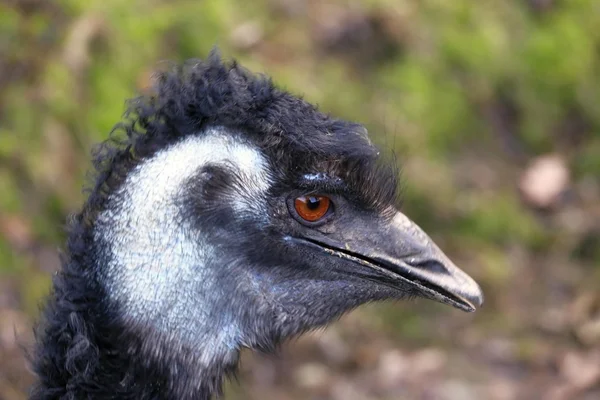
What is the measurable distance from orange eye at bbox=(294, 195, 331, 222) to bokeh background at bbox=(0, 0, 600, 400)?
1530 millimetres

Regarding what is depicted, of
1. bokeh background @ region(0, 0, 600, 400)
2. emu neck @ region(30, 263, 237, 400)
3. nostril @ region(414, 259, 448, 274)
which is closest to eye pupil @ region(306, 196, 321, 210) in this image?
nostril @ region(414, 259, 448, 274)

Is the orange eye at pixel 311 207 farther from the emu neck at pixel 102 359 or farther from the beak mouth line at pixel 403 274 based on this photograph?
the emu neck at pixel 102 359

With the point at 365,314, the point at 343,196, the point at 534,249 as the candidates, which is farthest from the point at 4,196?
the point at 534,249

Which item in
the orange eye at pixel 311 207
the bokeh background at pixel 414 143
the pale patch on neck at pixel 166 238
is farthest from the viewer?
the bokeh background at pixel 414 143

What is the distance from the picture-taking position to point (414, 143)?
19.7 ft

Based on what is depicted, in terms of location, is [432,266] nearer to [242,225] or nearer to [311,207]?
[311,207]

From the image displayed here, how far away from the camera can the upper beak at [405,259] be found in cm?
282

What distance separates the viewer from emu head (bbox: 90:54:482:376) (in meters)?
2.64

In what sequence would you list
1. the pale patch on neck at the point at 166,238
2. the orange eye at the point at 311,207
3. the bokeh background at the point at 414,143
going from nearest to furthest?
the pale patch on neck at the point at 166,238, the orange eye at the point at 311,207, the bokeh background at the point at 414,143

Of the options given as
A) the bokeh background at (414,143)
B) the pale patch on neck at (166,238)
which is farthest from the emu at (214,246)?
the bokeh background at (414,143)

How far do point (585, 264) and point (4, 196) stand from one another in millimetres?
3766

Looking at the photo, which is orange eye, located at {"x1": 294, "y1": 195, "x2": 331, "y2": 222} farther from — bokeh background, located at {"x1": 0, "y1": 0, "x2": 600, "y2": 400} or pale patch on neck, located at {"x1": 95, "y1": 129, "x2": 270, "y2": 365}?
bokeh background, located at {"x1": 0, "y1": 0, "x2": 600, "y2": 400}

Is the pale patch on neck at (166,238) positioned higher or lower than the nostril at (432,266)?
lower

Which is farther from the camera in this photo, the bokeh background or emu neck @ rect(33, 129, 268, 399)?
the bokeh background
